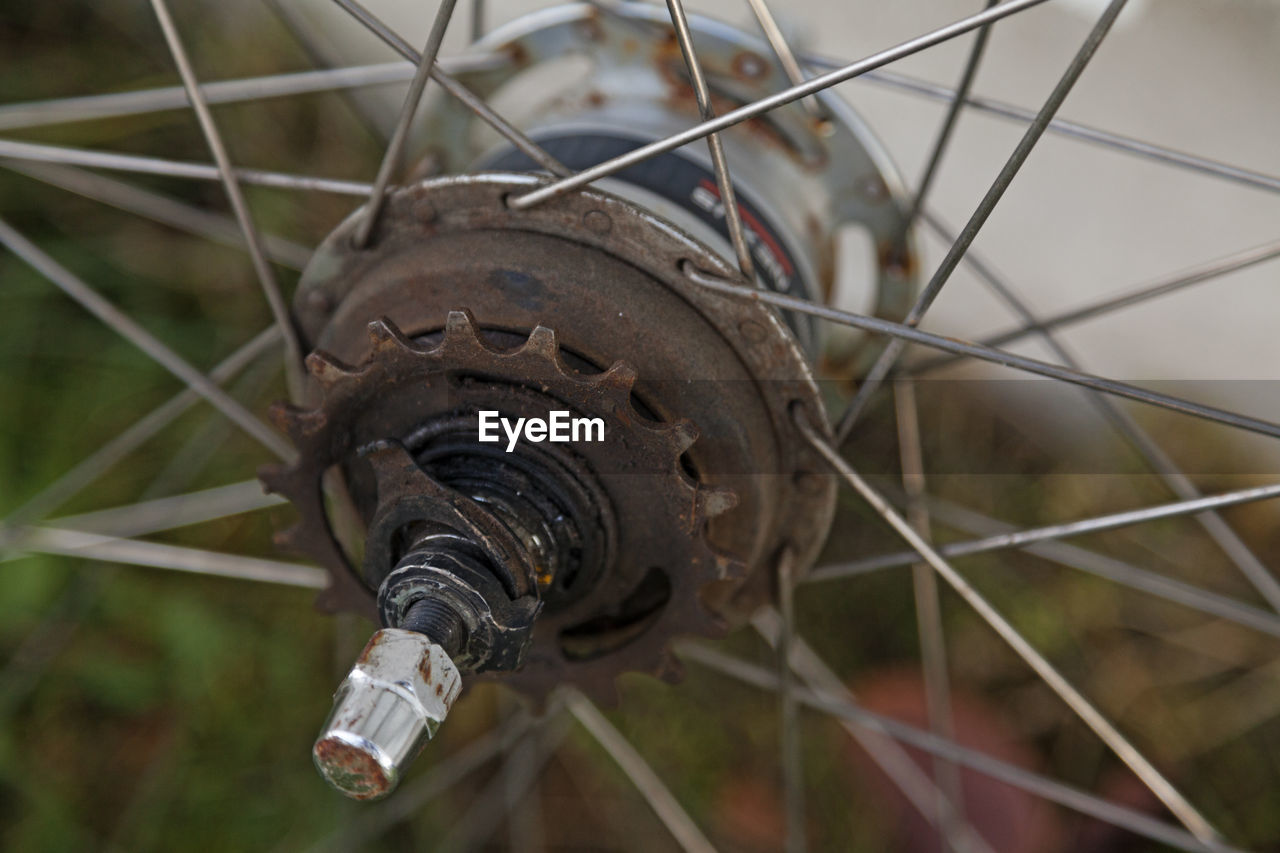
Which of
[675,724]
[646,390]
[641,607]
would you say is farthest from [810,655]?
[646,390]

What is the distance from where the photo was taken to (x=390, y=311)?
0.57m

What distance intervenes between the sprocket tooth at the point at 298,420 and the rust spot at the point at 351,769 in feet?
0.56

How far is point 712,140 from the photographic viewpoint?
0.53 metres

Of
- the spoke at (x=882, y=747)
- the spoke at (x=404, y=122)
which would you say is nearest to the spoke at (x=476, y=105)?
the spoke at (x=404, y=122)

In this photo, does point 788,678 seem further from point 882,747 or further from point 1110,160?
point 1110,160

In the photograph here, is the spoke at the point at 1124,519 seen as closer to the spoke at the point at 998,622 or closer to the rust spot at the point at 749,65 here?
the spoke at the point at 998,622

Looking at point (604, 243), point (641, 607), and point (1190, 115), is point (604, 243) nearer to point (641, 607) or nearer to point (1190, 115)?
point (641, 607)

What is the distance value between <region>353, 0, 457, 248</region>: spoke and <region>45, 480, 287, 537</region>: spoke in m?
0.40

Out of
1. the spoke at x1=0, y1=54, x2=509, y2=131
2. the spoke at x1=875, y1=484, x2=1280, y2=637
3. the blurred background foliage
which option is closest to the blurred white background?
the blurred background foliage

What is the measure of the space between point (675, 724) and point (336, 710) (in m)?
0.75

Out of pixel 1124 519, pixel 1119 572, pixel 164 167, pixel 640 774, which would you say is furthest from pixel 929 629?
pixel 164 167

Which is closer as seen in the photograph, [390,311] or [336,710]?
[336,710]

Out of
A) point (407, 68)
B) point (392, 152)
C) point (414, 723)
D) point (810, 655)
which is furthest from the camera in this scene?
point (810, 655)

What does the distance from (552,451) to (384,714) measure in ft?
0.50
